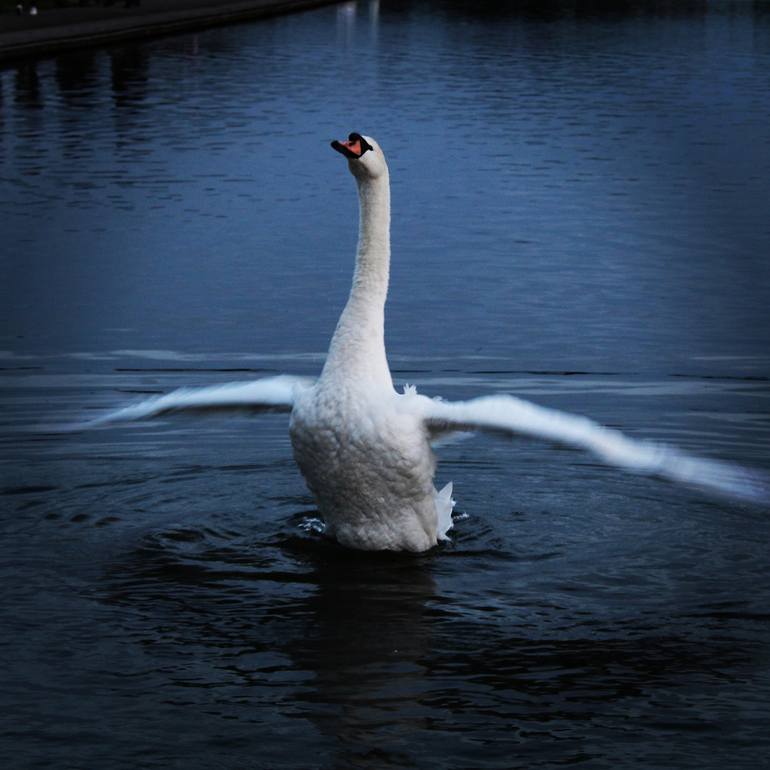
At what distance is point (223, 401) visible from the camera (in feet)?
28.1

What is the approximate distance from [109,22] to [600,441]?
34.9m

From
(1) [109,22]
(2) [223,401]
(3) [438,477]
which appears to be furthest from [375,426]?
(1) [109,22]

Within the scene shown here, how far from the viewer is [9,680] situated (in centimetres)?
694

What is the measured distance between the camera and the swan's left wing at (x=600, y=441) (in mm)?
7281

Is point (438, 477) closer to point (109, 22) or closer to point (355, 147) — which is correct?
point (355, 147)

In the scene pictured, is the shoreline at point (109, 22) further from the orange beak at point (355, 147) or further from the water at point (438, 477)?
the orange beak at point (355, 147)

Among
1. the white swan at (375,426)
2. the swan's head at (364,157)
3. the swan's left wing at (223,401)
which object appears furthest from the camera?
the swan's left wing at (223,401)

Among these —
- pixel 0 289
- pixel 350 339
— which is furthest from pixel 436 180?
pixel 350 339

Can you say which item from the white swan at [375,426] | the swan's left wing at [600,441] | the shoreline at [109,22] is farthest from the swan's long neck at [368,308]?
the shoreline at [109,22]

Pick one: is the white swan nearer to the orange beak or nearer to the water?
the orange beak

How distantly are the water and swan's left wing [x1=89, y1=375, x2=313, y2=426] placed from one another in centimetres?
62

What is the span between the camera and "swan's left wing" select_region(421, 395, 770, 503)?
7.28m

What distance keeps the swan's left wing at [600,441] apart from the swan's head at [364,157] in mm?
1130

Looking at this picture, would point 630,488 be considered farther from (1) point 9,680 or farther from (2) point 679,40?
(2) point 679,40
